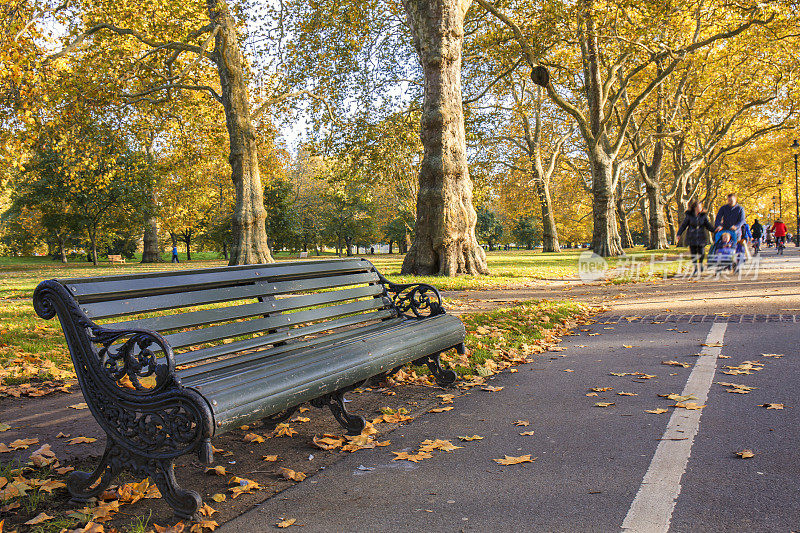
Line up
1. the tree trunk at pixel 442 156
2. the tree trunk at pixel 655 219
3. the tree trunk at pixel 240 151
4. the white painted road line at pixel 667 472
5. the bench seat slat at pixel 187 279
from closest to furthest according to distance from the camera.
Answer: the white painted road line at pixel 667 472 → the bench seat slat at pixel 187 279 → the tree trunk at pixel 442 156 → the tree trunk at pixel 240 151 → the tree trunk at pixel 655 219

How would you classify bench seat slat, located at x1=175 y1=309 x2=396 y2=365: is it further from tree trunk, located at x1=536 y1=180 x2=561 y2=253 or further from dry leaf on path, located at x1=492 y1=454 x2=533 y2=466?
tree trunk, located at x1=536 y1=180 x2=561 y2=253

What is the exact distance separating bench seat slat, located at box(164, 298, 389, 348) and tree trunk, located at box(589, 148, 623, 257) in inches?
804

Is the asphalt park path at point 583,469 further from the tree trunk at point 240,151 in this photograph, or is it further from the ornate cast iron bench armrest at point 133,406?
the tree trunk at point 240,151

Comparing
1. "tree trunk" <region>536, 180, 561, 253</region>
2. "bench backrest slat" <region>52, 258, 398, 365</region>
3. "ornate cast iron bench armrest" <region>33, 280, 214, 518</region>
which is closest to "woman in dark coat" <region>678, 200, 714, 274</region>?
"bench backrest slat" <region>52, 258, 398, 365</region>

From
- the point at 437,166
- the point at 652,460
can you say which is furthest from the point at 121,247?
the point at 652,460

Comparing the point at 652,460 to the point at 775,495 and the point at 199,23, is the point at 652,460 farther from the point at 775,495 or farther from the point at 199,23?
the point at 199,23

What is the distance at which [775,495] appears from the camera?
281 cm

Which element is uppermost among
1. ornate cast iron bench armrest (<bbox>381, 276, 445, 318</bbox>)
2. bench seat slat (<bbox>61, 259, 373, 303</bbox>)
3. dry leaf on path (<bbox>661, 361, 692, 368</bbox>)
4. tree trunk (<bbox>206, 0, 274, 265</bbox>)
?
tree trunk (<bbox>206, 0, 274, 265</bbox>)

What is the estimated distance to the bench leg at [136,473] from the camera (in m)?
2.74

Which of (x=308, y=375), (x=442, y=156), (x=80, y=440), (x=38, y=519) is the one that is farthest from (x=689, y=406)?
(x=442, y=156)

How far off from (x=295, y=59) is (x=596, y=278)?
13.3 m

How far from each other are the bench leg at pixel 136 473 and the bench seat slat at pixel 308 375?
34 cm

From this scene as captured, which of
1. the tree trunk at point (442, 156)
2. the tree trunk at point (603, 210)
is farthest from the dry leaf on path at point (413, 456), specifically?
the tree trunk at point (603, 210)

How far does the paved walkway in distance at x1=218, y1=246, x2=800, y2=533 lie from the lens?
8.86ft
